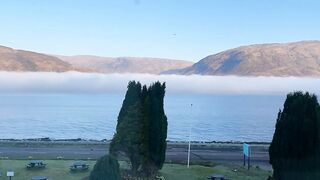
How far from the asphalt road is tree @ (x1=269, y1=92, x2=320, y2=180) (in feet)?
48.3

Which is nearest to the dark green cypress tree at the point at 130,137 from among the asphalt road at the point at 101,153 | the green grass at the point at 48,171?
the green grass at the point at 48,171

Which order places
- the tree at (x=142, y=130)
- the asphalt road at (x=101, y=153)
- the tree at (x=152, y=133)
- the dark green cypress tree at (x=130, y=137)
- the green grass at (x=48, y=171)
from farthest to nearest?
1. the asphalt road at (x=101, y=153)
2. the green grass at (x=48, y=171)
3. the tree at (x=152, y=133)
4. the tree at (x=142, y=130)
5. the dark green cypress tree at (x=130, y=137)

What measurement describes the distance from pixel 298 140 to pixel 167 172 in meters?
11.1

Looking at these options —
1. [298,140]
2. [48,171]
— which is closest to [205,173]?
[48,171]

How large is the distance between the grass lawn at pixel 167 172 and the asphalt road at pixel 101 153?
4.55 m

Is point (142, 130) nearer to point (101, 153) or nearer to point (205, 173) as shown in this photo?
point (205, 173)

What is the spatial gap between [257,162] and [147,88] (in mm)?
14701

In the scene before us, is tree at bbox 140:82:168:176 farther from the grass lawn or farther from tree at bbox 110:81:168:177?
the grass lawn

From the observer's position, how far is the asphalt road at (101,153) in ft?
131

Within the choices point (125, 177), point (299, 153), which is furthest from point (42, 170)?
point (299, 153)

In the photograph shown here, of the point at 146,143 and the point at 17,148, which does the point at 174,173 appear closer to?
the point at 146,143

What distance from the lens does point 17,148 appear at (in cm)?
4681

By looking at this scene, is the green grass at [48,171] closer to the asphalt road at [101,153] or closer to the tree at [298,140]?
the asphalt road at [101,153]

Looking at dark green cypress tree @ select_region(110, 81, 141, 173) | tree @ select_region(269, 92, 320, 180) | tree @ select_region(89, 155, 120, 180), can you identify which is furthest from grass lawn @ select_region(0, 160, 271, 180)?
tree @ select_region(269, 92, 320, 180)
